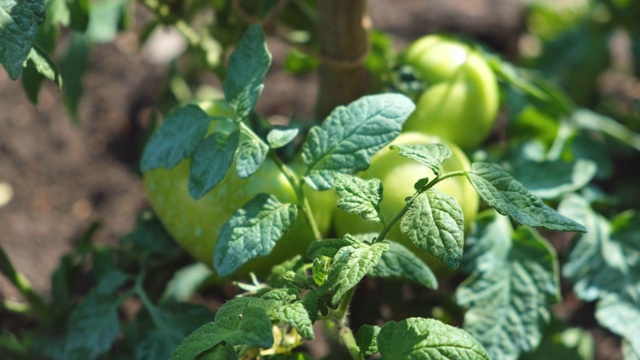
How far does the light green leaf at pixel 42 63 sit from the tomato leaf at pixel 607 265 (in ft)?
2.53

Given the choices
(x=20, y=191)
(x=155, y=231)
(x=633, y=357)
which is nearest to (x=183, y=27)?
(x=155, y=231)

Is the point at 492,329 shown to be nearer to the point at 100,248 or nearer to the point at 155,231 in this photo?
the point at 155,231

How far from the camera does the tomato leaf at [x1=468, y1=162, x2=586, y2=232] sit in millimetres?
746

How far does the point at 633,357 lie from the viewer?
1100mm

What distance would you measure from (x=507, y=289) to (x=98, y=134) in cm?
118

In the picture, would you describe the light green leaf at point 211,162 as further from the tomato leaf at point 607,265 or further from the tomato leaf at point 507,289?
the tomato leaf at point 607,265

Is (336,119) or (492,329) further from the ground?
(336,119)

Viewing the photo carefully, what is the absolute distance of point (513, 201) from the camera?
780 mm

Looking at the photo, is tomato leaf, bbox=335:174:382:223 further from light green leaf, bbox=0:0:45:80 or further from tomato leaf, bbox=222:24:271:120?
light green leaf, bbox=0:0:45:80

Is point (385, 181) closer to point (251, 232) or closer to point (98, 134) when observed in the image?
point (251, 232)

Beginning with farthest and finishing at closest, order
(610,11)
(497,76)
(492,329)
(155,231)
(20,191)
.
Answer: (610,11) < (20,191) < (497,76) < (155,231) < (492,329)

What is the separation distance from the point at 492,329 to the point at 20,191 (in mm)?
1176

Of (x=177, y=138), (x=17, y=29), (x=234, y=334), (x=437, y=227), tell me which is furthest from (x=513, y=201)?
(x=17, y=29)

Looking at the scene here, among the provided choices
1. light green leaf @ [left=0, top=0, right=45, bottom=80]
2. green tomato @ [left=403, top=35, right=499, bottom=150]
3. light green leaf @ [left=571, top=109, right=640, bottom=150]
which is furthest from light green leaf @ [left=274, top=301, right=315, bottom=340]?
light green leaf @ [left=571, top=109, right=640, bottom=150]
